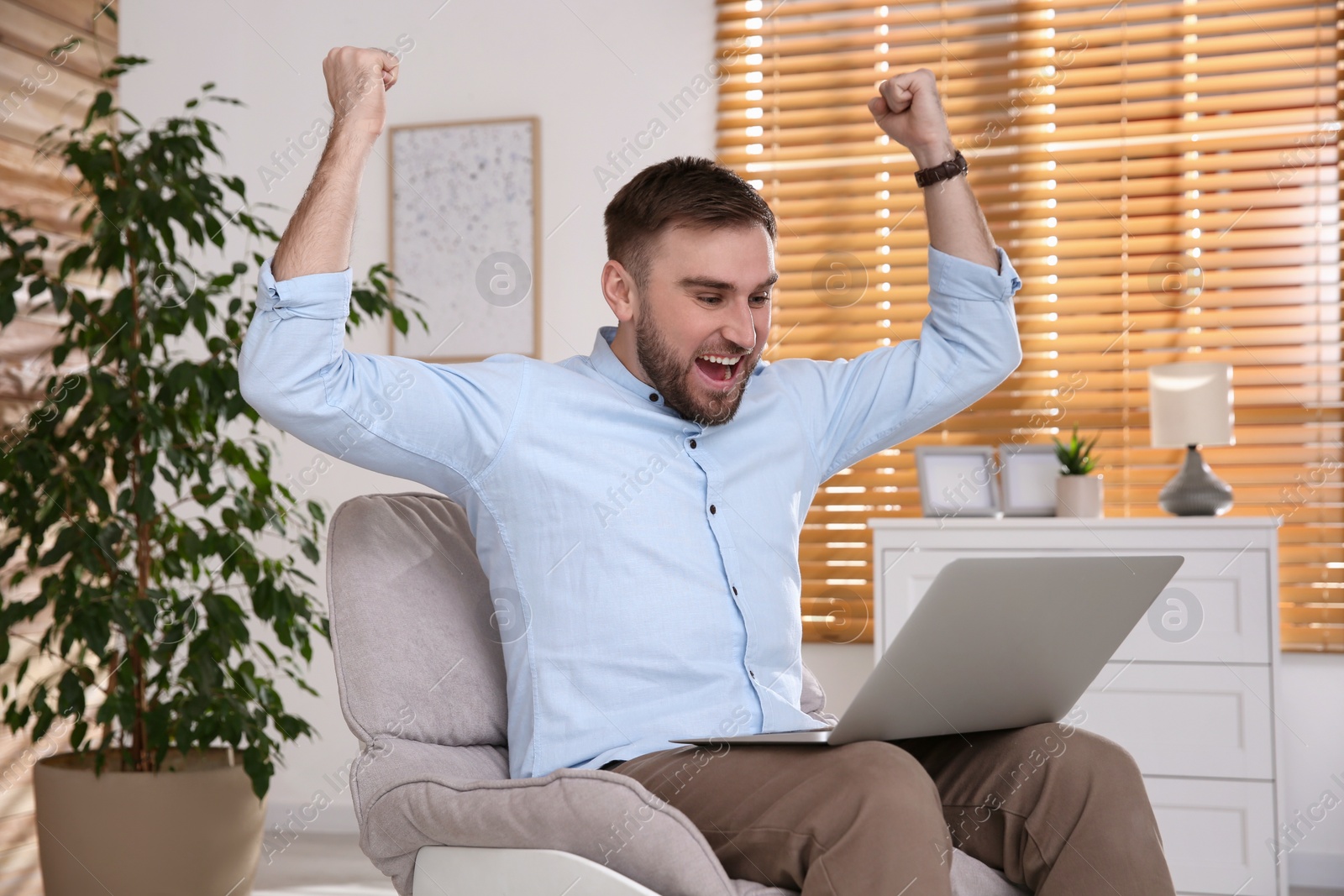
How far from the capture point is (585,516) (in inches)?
56.4

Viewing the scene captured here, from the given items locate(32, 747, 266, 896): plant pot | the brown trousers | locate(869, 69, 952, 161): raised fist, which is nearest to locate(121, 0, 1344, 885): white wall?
locate(32, 747, 266, 896): plant pot

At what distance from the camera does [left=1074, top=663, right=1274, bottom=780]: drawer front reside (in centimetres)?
264

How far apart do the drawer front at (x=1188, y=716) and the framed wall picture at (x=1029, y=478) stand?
447 mm

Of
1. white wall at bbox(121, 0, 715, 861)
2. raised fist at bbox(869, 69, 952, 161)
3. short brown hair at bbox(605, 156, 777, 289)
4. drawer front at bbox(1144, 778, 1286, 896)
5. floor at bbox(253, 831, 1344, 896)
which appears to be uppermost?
white wall at bbox(121, 0, 715, 861)

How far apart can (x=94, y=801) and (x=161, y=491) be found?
1450 millimetres

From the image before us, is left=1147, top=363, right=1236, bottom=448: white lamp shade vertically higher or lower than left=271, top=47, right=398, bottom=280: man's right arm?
lower

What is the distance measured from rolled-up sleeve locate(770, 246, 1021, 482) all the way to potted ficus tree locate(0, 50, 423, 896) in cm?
133

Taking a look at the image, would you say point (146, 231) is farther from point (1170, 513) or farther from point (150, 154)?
point (1170, 513)

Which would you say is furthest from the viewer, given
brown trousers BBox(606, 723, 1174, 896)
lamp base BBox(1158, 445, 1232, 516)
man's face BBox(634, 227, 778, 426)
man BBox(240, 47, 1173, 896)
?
lamp base BBox(1158, 445, 1232, 516)

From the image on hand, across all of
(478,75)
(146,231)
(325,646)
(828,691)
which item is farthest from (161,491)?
(828,691)

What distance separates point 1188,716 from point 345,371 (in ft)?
7.16

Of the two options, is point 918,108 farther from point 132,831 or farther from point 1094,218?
point 132,831

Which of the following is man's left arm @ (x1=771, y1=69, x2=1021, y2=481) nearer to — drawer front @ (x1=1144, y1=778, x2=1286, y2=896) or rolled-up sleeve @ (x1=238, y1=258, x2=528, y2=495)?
rolled-up sleeve @ (x1=238, y1=258, x2=528, y2=495)

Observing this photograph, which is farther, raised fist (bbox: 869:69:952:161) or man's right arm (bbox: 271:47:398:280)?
raised fist (bbox: 869:69:952:161)
